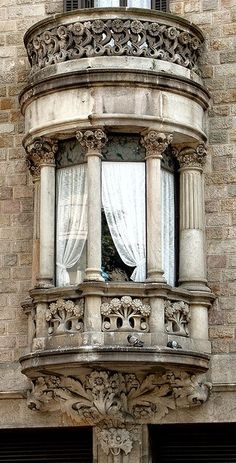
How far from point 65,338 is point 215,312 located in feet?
7.74

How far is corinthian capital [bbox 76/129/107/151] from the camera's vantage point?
50.7ft

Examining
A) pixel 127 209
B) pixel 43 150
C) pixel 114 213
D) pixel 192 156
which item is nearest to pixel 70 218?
pixel 114 213

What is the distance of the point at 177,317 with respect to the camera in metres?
15.4

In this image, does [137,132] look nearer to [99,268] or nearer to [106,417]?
[99,268]

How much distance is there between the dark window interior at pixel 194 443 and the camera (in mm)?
15648

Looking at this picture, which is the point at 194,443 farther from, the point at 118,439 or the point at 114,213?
the point at 114,213

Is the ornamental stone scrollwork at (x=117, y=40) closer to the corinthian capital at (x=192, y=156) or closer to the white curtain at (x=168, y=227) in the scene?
the corinthian capital at (x=192, y=156)

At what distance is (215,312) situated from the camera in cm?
1592

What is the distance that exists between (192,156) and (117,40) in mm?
2045

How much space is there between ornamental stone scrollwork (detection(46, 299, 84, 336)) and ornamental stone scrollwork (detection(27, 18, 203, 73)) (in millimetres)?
3623

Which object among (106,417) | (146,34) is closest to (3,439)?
(106,417)

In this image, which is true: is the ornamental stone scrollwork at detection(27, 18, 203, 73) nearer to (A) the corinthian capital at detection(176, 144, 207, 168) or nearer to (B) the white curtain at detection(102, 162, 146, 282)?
(A) the corinthian capital at detection(176, 144, 207, 168)

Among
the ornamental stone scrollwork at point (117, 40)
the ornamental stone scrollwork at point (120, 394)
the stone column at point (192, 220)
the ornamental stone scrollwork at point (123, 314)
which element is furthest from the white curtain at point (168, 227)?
the ornamental stone scrollwork at point (117, 40)

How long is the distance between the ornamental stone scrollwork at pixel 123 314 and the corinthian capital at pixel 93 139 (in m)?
2.23
